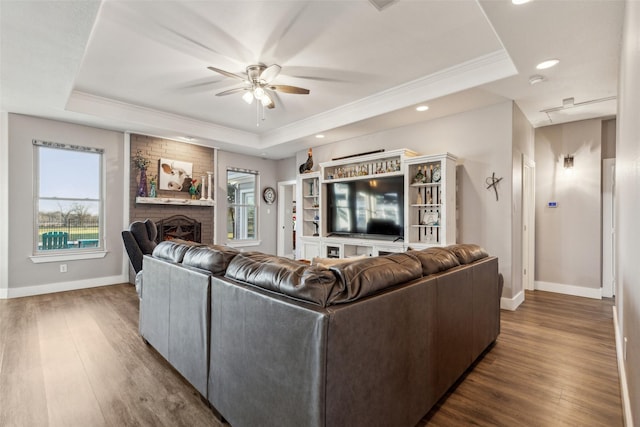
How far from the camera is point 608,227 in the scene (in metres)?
4.38

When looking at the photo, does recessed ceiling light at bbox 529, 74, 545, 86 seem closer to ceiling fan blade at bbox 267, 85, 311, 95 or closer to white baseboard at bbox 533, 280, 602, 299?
ceiling fan blade at bbox 267, 85, 311, 95

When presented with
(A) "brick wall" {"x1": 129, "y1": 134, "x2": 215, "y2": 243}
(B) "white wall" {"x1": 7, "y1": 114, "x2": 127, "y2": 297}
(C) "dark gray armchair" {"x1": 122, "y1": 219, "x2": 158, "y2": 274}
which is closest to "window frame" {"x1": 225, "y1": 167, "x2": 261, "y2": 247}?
(A) "brick wall" {"x1": 129, "y1": 134, "x2": 215, "y2": 243}

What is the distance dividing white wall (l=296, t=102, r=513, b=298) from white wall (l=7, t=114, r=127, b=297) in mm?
5093

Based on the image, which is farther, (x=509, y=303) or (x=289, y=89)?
(x=509, y=303)

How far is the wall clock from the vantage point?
7.54 metres

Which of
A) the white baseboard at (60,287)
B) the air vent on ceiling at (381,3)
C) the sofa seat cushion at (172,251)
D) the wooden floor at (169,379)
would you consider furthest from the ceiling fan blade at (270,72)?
the white baseboard at (60,287)

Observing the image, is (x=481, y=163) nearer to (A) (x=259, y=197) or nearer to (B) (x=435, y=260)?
(B) (x=435, y=260)

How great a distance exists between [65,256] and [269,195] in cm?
412

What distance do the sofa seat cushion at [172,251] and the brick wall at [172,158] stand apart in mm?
3423

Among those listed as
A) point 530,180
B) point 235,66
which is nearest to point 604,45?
point 530,180

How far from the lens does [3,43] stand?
→ 8.52 feet

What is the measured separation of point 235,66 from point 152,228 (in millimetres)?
2168

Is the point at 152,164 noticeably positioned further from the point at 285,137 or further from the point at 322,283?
the point at 322,283

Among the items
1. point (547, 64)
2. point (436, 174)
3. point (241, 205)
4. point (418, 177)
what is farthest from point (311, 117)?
point (547, 64)
